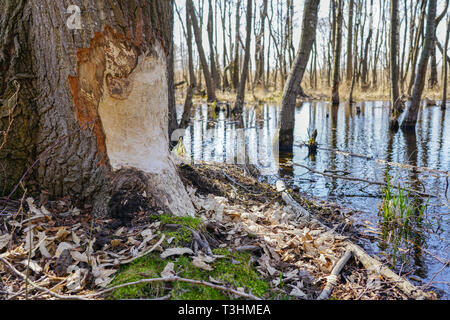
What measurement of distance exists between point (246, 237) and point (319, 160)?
482cm

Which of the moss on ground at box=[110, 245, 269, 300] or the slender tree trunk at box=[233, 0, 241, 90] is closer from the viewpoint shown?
the moss on ground at box=[110, 245, 269, 300]

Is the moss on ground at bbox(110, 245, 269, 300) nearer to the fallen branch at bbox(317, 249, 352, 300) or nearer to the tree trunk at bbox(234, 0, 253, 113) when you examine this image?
the fallen branch at bbox(317, 249, 352, 300)

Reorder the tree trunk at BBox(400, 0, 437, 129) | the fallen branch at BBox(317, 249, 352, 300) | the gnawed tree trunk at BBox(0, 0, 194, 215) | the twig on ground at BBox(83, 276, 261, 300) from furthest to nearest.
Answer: the tree trunk at BBox(400, 0, 437, 129) → the gnawed tree trunk at BBox(0, 0, 194, 215) → the fallen branch at BBox(317, 249, 352, 300) → the twig on ground at BBox(83, 276, 261, 300)

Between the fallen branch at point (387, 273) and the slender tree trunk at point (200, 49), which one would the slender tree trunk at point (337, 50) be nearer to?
the slender tree trunk at point (200, 49)

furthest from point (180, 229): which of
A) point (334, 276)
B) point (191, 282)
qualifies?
point (334, 276)

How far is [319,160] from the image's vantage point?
696 centimetres

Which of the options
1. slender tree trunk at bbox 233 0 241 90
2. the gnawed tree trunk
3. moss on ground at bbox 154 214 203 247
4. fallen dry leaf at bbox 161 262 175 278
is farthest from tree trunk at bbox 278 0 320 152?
slender tree trunk at bbox 233 0 241 90

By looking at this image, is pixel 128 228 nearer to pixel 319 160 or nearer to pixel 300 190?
pixel 300 190

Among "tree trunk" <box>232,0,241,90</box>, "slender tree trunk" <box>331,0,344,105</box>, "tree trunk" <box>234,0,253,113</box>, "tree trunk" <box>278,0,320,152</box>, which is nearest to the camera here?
"tree trunk" <box>278,0,320,152</box>

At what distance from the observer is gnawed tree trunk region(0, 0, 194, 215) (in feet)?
7.43

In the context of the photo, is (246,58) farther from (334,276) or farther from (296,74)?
(334,276)

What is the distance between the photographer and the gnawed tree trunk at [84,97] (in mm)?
2264

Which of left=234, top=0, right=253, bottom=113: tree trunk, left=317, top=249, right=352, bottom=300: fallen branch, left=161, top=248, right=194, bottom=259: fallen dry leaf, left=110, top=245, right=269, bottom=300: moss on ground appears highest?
left=234, top=0, right=253, bottom=113: tree trunk

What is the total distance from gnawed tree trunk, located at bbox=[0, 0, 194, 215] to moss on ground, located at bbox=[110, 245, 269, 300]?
0.63m
